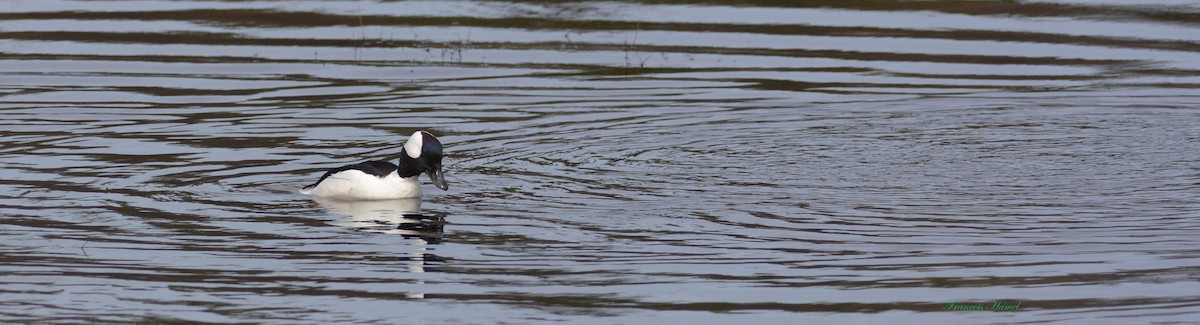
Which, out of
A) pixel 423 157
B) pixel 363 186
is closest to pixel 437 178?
pixel 423 157

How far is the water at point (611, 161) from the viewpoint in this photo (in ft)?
33.7

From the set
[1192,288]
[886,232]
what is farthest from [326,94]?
[1192,288]

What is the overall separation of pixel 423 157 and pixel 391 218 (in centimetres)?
58

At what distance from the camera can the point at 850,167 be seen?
1412 centimetres

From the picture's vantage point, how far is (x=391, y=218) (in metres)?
12.8

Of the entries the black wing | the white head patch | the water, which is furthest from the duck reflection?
the white head patch

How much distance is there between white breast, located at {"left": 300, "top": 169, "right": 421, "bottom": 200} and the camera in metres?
13.3

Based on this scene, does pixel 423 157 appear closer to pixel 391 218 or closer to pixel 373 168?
pixel 373 168

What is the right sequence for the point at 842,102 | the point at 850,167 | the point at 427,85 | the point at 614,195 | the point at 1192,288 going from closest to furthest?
1. the point at 1192,288
2. the point at 614,195
3. the point at 850,167
4. the point at 842,102
5. the point at 427,85

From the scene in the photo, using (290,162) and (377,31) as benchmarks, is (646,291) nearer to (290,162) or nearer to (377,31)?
(290,162)

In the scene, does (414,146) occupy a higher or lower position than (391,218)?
higher

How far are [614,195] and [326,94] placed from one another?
6179mm

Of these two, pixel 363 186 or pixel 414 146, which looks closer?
pixel 414 146

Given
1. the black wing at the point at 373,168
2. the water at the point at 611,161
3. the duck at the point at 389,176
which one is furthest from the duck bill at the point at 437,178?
the black wing at the point at 373,168
